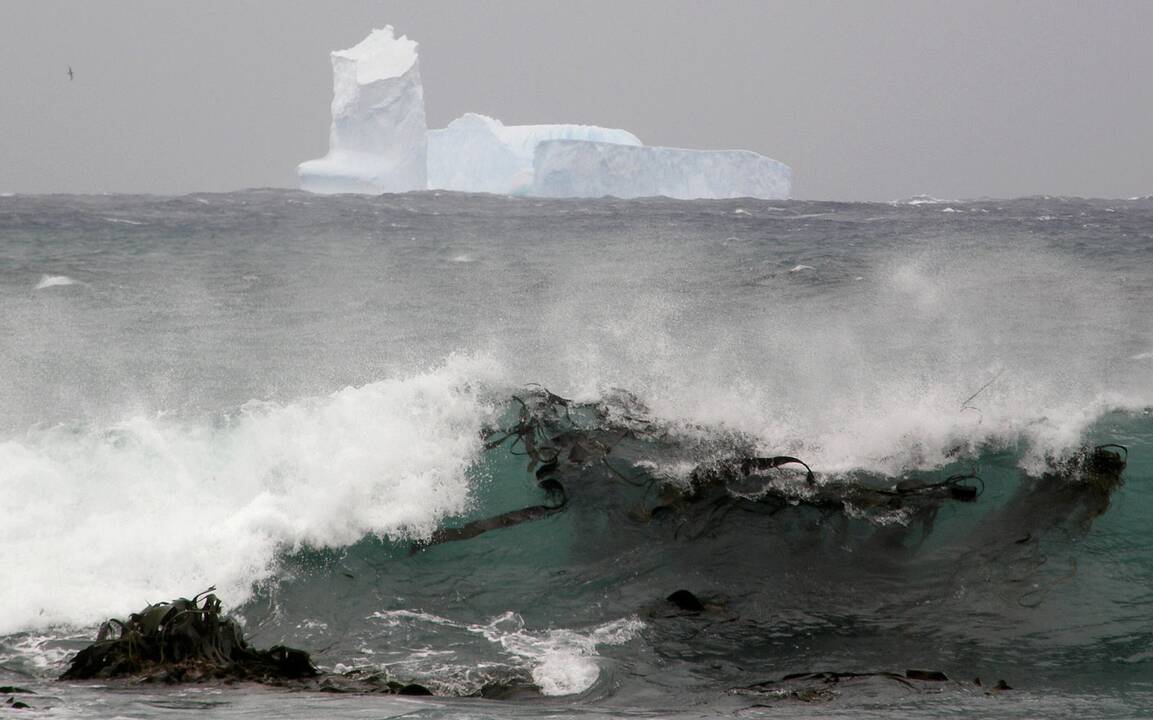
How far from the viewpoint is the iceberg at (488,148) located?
48.2 metres

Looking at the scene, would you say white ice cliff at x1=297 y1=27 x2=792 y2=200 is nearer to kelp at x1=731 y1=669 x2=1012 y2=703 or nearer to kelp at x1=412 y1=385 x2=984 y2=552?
kelp at x1=412 y1=385 x2=984 y2=552

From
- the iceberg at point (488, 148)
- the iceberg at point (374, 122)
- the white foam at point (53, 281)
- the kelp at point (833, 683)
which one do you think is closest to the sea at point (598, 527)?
the kelp at point (833, 683)

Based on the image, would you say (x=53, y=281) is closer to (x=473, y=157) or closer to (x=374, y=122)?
(x=374, y=122)

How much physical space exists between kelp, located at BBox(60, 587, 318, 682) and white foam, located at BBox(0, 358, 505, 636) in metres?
1.39

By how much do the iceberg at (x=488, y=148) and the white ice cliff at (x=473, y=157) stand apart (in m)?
0.05

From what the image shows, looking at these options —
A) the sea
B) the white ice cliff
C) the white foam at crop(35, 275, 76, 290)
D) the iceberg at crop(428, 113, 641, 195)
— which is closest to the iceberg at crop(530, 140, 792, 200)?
the white ice cliff

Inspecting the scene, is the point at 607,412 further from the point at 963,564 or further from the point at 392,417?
the point at 963,564

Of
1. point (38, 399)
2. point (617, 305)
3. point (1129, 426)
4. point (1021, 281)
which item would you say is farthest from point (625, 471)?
point (1021, 281)

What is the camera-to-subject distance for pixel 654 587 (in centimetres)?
651

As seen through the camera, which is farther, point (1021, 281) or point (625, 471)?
point (1021, 281)

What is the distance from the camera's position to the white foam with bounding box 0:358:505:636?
6961 mm

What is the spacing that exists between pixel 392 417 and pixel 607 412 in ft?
5.83

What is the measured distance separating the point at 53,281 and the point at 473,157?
30.0 m

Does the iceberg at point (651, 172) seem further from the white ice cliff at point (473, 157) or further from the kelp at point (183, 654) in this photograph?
the kelp at point (183, 654)
